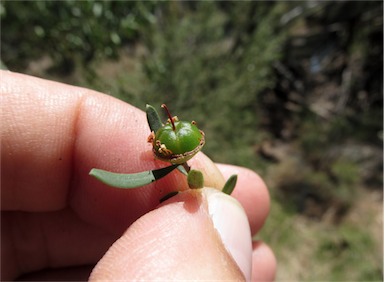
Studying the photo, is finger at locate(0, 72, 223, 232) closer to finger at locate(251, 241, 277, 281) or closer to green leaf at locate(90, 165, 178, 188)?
green leaf at locate(90, 165, 178, 188)

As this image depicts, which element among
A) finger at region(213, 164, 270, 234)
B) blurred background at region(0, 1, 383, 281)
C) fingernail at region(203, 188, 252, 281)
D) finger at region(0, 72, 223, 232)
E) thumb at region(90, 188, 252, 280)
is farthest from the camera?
blurred background at region(0, 1, 383, 281)

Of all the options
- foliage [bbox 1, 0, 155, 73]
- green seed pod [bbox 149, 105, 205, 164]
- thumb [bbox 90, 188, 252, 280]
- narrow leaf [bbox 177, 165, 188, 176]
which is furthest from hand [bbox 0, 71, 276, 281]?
foliage [bbox 1, 0, 155, 73]

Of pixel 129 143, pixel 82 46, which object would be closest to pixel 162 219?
pixel 129 143

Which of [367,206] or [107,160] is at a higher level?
[107,160]

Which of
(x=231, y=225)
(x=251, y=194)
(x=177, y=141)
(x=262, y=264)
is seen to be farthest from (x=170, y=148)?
(x=262, y=264)

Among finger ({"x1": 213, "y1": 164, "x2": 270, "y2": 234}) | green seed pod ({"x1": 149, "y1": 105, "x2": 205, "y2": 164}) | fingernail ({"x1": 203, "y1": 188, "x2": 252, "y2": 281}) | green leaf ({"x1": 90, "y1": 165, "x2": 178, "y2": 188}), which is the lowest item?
Result: finger ({"x1": 213, "y1": 164, "x2": 270, "y2": 234})

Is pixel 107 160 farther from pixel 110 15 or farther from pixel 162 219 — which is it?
pixel 110 15

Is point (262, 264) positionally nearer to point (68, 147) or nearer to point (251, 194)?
point (251, 194)
